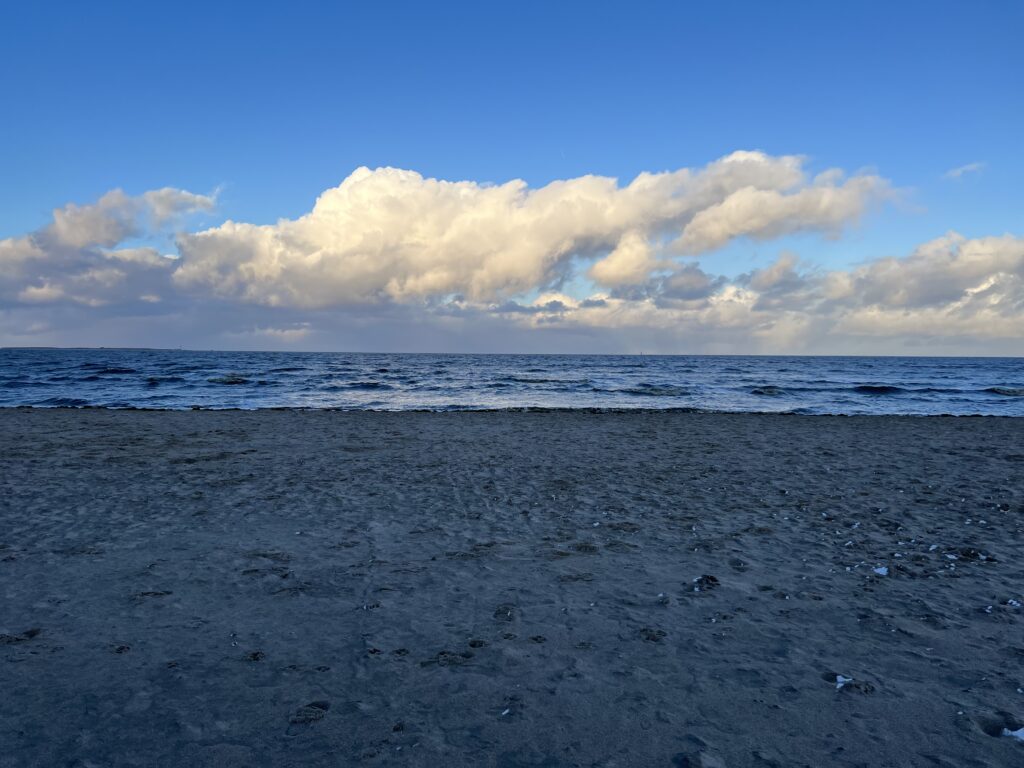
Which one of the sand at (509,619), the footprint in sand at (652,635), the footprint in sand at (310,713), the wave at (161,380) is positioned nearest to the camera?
the sand at (509,619)

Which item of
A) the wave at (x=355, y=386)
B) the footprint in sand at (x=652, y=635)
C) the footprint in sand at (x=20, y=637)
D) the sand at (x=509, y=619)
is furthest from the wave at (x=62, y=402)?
the footprint in sand at (x=652, y=635)

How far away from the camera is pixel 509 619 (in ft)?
20.3

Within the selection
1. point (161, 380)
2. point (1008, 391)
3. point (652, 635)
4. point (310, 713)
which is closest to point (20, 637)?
point (310, 713)

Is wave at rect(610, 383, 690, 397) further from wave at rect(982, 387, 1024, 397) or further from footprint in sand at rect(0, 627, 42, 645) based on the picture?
footprint in sand at rect(0, 627, 42, 645)

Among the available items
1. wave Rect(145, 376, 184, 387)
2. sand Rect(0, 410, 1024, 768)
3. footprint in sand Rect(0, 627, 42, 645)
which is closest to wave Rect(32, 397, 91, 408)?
wave Rect(145, 376, 184, 387)

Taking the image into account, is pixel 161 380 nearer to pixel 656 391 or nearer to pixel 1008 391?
pixel 656 391

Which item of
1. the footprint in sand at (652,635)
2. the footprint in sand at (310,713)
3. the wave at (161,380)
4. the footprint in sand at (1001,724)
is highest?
the wave at (161,380)

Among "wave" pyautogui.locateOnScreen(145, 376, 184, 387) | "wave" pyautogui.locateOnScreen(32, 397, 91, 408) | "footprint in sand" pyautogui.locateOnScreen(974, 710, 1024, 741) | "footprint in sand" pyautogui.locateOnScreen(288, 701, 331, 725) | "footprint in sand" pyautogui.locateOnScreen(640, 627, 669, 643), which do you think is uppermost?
"wave" pyautogui.locateOnScreen(145, 376, 184, 387)

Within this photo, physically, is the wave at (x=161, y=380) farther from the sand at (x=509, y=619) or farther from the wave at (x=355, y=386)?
the sand at (x=509, y=619)

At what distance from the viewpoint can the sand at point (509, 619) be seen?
4.29 metres

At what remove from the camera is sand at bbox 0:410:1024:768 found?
14.1 feet

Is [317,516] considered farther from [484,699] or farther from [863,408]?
[863,408]

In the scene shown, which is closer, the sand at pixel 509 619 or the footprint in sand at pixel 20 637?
the sand at pixel 509 619

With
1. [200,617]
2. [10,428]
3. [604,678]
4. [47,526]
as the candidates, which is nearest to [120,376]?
[10,428]
